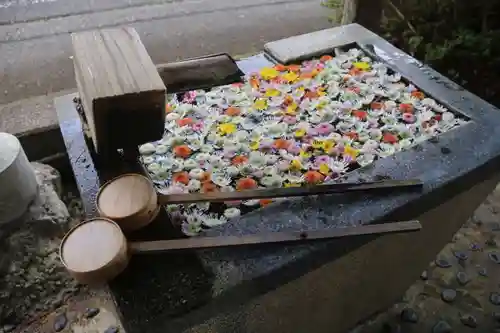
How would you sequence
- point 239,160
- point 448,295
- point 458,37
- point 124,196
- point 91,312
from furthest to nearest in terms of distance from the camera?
point 458,37 < point 448,295 < point 91,312 < point 239,160 < point 124,196

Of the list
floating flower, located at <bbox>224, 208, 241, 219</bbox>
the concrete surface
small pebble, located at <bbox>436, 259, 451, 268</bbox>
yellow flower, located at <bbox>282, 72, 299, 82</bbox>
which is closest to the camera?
floating flower, located at <bbox>224, 208, 241, 219</bbox>

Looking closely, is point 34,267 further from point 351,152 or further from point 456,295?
point 456,295

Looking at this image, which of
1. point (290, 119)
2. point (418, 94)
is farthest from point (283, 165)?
point (418, 94)

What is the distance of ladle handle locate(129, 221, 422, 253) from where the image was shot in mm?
1027

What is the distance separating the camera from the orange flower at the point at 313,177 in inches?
53.4

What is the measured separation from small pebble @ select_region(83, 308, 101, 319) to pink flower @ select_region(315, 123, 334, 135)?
3.63 ft

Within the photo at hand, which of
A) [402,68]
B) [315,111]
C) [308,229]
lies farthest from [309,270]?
[402,68]

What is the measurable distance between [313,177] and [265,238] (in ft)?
1.14

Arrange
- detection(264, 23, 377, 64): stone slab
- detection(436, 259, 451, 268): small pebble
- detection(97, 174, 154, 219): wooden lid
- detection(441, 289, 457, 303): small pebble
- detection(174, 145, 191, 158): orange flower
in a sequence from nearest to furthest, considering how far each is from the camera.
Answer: detection(97, 174, 154, 219): wooden lid, detection(174, 145, 191, 158): orange flower, detection(264, 23, 377, 64): stone slab, detection(441, 289, 457, 303): small pebble, detection(436, 259, 451, 268): small pebble

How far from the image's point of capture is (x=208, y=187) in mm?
1327

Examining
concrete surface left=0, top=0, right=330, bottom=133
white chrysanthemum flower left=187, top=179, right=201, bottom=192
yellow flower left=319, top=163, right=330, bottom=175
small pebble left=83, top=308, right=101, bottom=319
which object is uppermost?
white chrysanthemum flower left=187, top=179, right=201, bottom=192

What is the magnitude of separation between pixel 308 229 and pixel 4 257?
127 centimetres

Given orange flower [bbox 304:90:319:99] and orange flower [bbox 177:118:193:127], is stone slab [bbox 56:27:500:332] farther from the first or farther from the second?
orange flower [bbox 304:90:319:99]

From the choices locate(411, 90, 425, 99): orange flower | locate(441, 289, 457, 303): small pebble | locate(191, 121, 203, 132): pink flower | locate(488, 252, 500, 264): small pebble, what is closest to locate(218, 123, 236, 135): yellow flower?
locate(191, 121, 203, 132): pink flower
